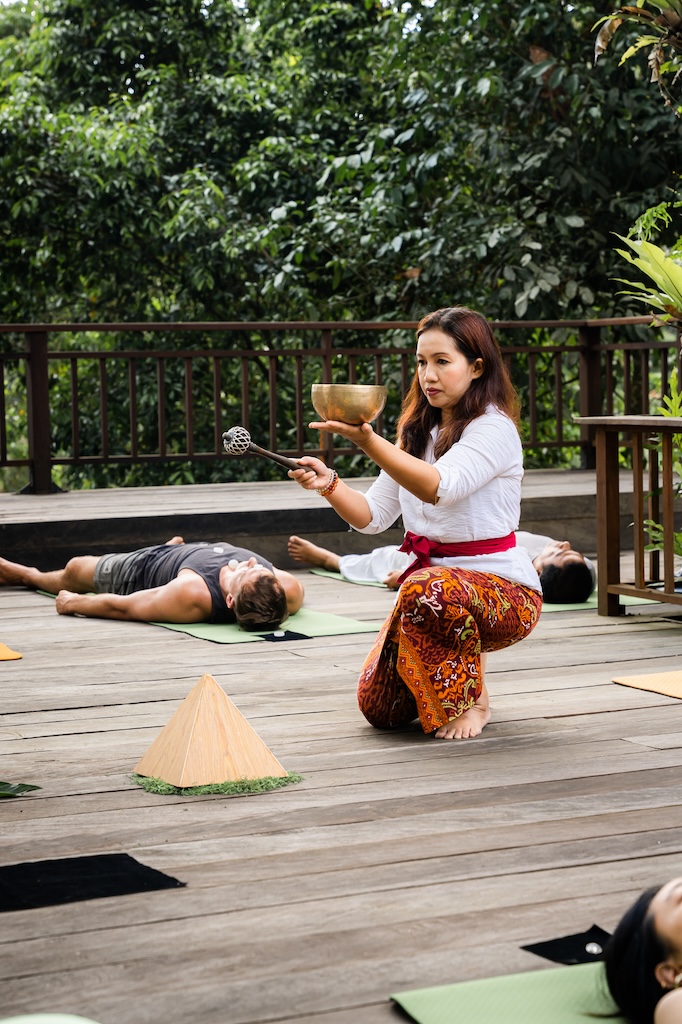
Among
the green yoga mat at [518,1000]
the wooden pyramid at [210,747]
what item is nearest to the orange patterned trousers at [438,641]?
the wooden pyramid at [210,747]

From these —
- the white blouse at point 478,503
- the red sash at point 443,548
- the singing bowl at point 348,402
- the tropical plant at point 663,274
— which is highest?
the tropical plant at point 663,274

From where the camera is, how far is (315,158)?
9.60 m

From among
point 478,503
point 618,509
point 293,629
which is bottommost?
point 293,629

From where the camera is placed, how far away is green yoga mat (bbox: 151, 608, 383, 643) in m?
4.36

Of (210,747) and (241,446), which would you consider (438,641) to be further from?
(241,446)

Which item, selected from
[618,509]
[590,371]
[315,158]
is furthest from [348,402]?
[315,158]

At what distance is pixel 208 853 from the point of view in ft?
7.11

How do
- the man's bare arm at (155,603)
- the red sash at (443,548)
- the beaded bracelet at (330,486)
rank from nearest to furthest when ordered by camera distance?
1. the beaded bracelet at (330,486)
2. the red sash at (443,548)
3. the man's bare arm at (155,603)

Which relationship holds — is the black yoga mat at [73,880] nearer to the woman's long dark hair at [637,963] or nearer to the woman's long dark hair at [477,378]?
the woman's long dark hair at [637,963]

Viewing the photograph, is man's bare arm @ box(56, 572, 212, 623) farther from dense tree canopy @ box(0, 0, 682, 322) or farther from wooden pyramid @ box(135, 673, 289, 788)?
dense tree canopy @ box(0, 0, 682, 322)

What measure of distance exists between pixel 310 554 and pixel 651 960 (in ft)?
14.5

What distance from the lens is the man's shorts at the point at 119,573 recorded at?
4.93 meters

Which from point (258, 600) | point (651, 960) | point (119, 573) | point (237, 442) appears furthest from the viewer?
point (119, 573)

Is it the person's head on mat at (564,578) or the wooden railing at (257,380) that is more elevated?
the wooden railing at (257,380)
